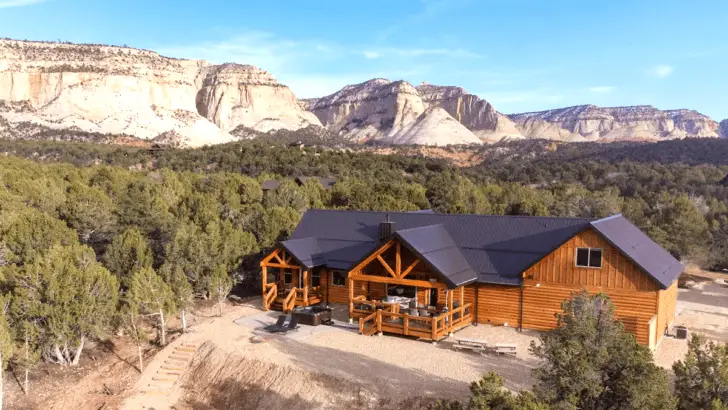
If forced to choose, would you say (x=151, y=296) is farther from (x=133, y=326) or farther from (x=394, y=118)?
(x=394, y=118)

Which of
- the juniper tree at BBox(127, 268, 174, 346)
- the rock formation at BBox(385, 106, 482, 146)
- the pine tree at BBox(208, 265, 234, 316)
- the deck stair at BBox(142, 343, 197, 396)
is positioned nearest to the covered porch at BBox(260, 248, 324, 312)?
the pine tree at BBox(208, 265, 234, 316)

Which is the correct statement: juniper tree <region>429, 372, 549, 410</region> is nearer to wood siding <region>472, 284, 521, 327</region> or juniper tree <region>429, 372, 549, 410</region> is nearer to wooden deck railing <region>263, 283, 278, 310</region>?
wood siding <region>472, 284, 521, 327</region>

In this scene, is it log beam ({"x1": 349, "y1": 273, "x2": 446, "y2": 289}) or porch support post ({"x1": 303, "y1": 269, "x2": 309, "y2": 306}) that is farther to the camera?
porch support post ({"x1": 303, "y1": 269, "x2": 309, "y2": 306})

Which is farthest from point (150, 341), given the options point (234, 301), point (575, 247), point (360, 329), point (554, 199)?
point (554, 199)

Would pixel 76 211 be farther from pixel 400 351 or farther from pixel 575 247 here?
pixel 575 247

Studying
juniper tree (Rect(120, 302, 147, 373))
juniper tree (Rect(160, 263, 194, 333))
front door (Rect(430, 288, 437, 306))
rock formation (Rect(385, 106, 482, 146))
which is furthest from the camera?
rock formation (Rect(385, 106, 482, 146))

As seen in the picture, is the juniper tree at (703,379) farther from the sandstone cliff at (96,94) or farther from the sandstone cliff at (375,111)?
the sandstone cliff at (375,111)

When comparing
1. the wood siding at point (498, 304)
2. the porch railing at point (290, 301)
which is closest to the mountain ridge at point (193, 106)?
the porch railing at point (290, 301)
